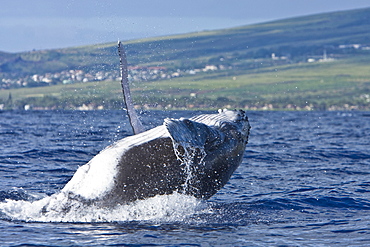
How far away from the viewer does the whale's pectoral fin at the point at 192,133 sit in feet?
23.5

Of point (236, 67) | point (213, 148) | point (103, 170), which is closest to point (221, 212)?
point (213, 148)

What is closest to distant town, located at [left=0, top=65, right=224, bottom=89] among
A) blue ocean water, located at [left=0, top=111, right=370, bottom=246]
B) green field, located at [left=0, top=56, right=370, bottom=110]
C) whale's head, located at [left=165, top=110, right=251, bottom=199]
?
green field, located at [left=0, top=56, right=370, bottom=110]

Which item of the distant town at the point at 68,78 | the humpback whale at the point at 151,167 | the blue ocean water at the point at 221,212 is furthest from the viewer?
the distant town at the point at 68,78

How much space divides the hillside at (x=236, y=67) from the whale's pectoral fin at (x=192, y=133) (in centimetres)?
5549

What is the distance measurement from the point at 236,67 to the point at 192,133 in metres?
139

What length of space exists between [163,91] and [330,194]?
70.3m

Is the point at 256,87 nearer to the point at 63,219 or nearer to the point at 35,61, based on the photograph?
the point at 35,61

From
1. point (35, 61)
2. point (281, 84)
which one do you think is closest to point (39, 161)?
point (281, 84)

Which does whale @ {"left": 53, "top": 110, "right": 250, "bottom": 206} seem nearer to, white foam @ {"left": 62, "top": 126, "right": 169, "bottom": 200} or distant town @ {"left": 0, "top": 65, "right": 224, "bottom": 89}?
white foam @ {"left": 62, "top": 126, "right": 169, "bottom": 200}

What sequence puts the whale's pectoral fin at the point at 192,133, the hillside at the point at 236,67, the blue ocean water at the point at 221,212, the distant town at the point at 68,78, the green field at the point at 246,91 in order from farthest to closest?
the distant town at the point at 68,78 → the hillside at the point at 236,67 → the green field at the point at 246,91 → the blue ocean water at the point at 221,212 → the whale's pectoral fin at the point at 192,133

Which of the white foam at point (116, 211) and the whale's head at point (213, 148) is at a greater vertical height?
the whale's head at point (213, 148)

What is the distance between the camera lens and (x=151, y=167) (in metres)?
8.23

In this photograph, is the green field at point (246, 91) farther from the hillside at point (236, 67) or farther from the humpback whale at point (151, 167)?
the humpback whale at point (151, 167)

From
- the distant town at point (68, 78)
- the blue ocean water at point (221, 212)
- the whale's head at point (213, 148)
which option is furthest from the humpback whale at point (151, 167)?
the distant town at point (68, 78)
